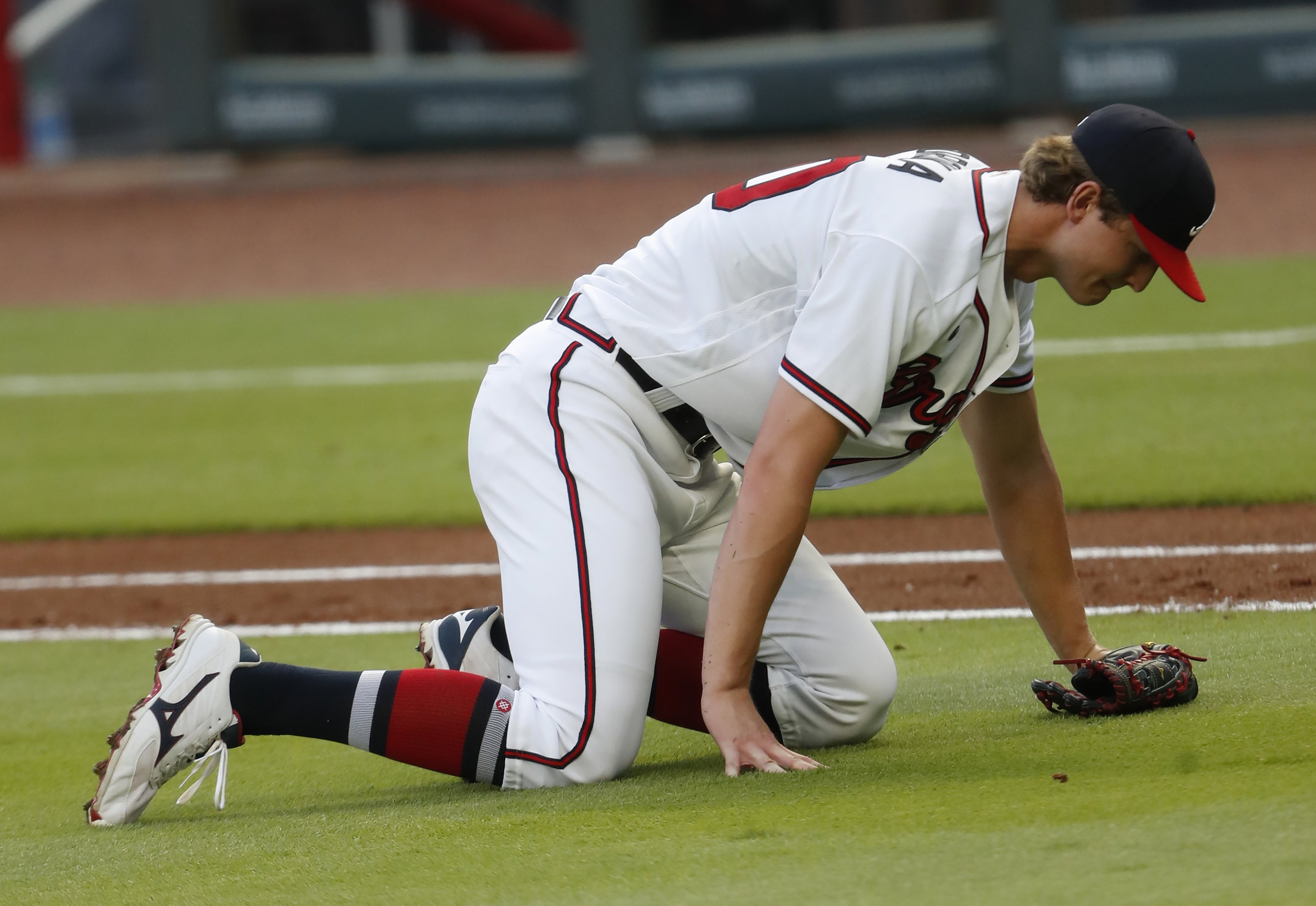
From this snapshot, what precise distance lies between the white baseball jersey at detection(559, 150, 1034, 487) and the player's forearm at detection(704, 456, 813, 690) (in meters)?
0.14

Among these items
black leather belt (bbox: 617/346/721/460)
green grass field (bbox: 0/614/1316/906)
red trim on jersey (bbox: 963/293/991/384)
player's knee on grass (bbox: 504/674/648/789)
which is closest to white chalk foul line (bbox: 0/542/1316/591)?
green grass field (bbox: 0/614/1316/906)

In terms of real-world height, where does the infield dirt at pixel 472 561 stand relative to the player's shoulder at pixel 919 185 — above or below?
below

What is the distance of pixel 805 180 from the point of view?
8.38 ft

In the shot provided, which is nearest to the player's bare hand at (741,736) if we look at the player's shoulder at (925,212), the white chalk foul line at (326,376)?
the player's shoulder at (925,212)

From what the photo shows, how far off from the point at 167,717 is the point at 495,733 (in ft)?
1.79

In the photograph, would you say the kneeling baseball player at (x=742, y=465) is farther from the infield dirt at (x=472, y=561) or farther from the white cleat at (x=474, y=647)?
the infield dirt at (x=472, y=561)

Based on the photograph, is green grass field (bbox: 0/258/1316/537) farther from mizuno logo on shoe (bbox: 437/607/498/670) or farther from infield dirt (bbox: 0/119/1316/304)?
A: mizuno logo on shoe (bbox: 437/607/498/670)

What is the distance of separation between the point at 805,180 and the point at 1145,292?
281 inches

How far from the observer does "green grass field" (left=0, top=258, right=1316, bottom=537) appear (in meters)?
5.64

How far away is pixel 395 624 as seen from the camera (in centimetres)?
432

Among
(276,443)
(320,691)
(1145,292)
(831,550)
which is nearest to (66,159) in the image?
(276,443)

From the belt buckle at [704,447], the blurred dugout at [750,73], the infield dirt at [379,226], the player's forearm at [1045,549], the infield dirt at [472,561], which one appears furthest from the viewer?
the blurred dugout at [750,73]

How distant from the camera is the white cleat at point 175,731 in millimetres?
2549

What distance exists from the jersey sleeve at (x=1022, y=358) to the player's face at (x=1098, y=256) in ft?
0.72
